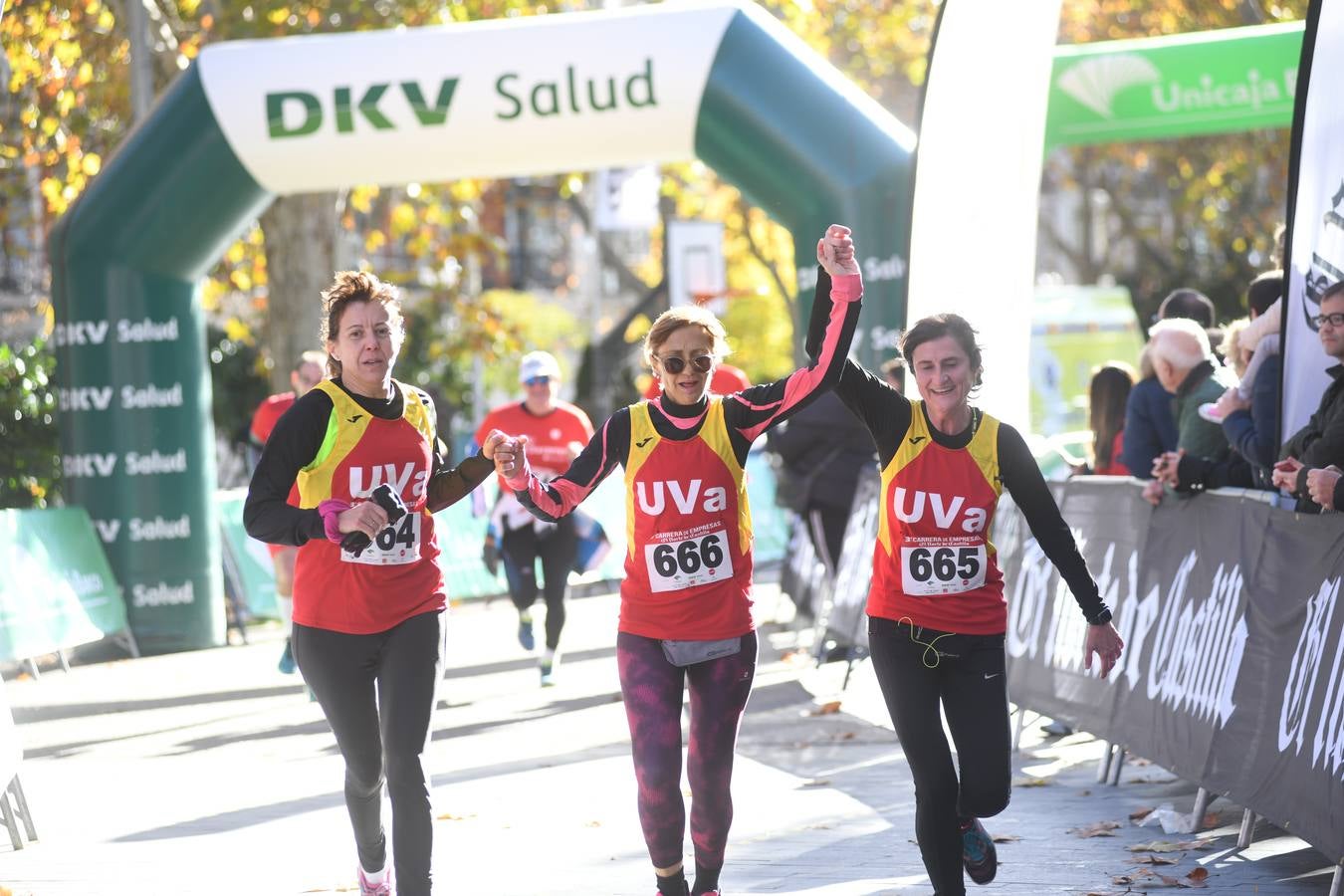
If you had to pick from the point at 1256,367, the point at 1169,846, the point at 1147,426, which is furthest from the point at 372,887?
the point at 1147,426

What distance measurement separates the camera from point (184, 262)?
14828 mm

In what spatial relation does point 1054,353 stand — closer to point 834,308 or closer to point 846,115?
point 846,115

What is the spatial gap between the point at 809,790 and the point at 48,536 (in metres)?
7.27

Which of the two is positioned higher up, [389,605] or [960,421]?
[960,421]

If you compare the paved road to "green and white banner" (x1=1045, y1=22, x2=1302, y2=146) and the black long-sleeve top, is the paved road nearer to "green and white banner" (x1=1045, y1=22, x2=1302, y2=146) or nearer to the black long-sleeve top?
the black long-sleeve top

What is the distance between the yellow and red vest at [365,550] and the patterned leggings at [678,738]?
635 mm

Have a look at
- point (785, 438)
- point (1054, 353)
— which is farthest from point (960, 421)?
point (1054, 353)

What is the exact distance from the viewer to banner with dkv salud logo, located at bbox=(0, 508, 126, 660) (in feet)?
42.9

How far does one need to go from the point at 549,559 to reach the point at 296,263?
9107 millimetres

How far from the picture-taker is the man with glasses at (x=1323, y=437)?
6309mm

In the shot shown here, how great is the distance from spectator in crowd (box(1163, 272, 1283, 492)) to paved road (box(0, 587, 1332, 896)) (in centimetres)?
127

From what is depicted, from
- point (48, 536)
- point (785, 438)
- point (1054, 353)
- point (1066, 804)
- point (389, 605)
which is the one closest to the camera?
point (389, 605)

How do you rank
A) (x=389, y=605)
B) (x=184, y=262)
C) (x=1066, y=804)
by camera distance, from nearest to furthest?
(x=389, y=605) → (x=1066, y=804) → (x=184, y=262)

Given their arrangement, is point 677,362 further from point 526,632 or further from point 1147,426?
point 526,632
